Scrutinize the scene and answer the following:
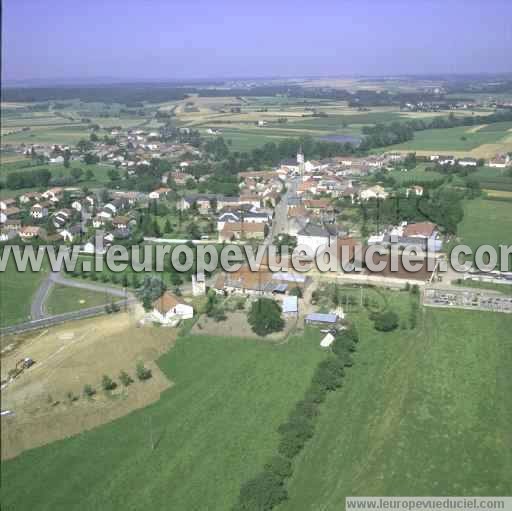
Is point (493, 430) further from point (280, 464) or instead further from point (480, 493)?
point (280, 464)

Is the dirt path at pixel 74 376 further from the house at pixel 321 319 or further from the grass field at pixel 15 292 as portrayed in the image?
the house at pixel 321 319

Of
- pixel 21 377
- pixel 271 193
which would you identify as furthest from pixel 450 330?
pixel 271 193

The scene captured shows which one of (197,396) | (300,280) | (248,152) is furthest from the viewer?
(248,152)

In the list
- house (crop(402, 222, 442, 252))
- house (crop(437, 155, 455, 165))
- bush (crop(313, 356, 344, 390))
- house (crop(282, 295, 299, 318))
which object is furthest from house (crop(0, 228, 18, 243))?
house (crop(437, 155, 455, 165))

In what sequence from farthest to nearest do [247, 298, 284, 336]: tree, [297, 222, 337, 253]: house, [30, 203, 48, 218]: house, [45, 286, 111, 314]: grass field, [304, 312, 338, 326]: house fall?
[30, 203, 48, 218]: house → [297, 222, 337, 253]: house → [45, 286, 111, 314]: grass field → [304, 312, 338, 326]: house → [247, 298, 284, 336]: tree

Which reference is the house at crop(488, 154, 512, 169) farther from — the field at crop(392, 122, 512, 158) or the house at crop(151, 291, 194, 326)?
the house at crop(151, 291, 194, 326)
